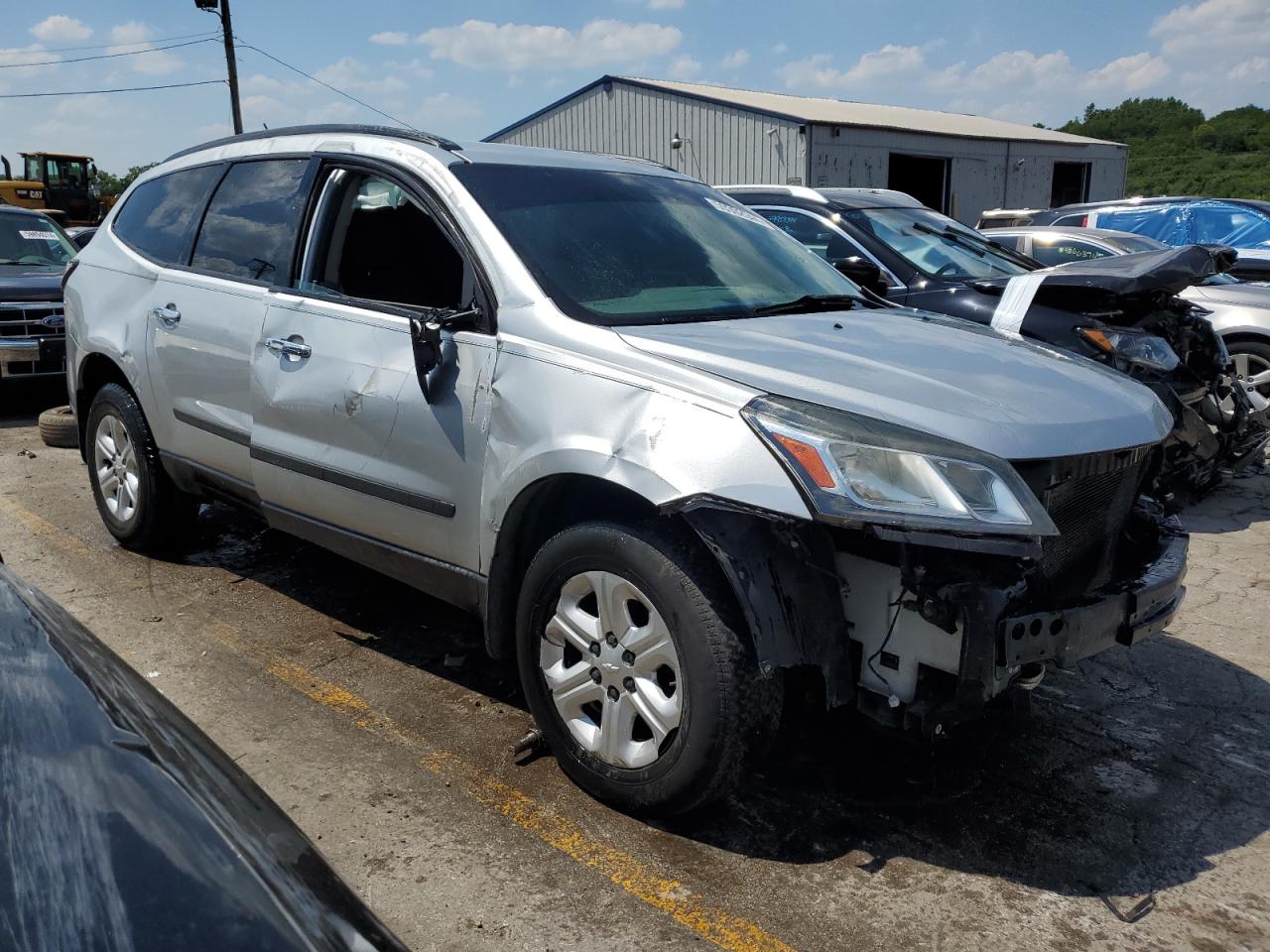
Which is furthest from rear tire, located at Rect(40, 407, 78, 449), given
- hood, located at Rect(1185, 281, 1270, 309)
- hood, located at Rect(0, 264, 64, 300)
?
hood, located at Rect(1185, 281, 1270, 309)

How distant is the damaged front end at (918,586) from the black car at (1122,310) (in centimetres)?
264

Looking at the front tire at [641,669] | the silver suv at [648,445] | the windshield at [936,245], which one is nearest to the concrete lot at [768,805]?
the front tire at [641,669]

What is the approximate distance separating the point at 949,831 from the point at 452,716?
1.66m

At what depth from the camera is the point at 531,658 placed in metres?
3.24

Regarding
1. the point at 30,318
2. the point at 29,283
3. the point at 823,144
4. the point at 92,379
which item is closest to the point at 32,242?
the point at 29,283

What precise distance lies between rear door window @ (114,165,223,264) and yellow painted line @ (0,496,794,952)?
178 cm

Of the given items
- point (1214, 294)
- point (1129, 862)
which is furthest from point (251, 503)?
point (1214, 294)

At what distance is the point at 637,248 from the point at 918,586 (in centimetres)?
168

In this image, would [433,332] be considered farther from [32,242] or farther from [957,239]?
[32,242]

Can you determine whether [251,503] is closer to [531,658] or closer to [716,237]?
[531,658]

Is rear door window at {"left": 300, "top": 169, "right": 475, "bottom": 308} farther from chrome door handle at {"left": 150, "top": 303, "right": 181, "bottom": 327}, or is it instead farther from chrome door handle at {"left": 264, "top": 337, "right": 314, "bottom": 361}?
chrome door handle at {"left": 150, "top": 303, "right": 181, "bottom": 327}

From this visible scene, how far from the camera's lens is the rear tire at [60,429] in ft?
26.4

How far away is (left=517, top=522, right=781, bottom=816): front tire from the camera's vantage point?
2758 millimetres

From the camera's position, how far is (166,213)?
5.12 metres
